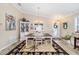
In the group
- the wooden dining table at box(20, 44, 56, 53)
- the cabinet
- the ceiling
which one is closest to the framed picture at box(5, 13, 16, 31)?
the cabinet

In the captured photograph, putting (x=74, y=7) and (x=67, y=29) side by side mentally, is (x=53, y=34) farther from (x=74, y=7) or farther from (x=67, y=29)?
(x=74, y=7)

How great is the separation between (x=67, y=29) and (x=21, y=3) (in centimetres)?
129

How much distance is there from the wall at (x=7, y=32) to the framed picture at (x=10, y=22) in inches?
2.8

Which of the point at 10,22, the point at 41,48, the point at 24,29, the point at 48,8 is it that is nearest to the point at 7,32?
the point at 10,22

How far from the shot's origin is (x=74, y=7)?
258 centimetres

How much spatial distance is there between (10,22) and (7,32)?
0.26 metres

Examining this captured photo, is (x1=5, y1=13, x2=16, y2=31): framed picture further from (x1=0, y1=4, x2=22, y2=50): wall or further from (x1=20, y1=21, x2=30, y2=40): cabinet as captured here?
(x1=20, y1=21, x2=30, y2=40): cabinet

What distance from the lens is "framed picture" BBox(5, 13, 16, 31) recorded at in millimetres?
2646

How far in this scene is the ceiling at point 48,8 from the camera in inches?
102

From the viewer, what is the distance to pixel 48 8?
2654 mm

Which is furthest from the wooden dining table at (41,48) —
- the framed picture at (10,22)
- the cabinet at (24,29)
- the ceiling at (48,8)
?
the ceiling at (48,8)
